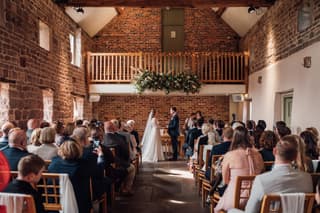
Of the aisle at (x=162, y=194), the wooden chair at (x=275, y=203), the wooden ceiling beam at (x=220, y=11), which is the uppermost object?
the wooden ceiling beam at (x=220, y=11)

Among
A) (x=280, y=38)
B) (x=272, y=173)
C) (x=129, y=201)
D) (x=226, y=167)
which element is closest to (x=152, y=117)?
(x=280, y=38)

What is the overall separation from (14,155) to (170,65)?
8.96 metres

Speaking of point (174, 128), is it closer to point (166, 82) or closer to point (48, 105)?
point (166, 82)

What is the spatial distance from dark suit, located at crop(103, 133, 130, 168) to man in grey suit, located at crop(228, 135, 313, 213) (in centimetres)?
352

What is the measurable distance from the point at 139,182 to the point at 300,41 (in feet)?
14.6

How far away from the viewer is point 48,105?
29.0 ft

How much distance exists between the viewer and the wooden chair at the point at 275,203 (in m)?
2.51

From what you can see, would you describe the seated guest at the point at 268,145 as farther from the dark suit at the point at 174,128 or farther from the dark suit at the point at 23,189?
the dark suit at the point at 174,128

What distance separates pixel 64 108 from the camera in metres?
9.91

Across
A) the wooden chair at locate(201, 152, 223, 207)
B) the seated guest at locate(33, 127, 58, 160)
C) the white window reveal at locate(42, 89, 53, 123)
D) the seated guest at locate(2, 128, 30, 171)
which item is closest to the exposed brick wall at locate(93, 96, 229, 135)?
the white window reveal at locate(42, 89, 53, 123)

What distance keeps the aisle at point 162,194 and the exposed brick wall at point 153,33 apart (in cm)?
692

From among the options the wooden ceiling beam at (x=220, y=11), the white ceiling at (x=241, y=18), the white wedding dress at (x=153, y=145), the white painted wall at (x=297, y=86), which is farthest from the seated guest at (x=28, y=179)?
the wooden ceiling beam at (x=220, y=11)

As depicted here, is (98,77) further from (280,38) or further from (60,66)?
(280,38)

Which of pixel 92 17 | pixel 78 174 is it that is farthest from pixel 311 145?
pixel 92 17
